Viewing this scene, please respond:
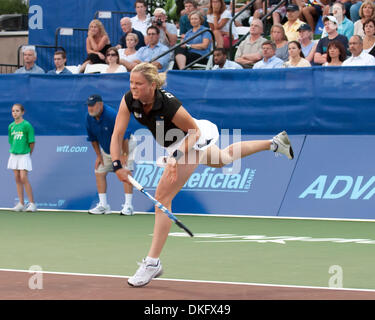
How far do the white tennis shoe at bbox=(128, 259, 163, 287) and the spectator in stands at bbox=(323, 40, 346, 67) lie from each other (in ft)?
25.2

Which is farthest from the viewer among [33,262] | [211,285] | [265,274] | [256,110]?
[256,110]

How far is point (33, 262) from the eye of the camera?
8812mm

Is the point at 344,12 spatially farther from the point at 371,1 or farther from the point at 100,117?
the point at 100,117

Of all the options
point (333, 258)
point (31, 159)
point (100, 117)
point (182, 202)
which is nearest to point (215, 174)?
point (182, 202)

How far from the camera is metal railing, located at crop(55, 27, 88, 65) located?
20.5 m

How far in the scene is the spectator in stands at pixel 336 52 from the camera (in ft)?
46.4

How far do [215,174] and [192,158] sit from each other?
6.57m

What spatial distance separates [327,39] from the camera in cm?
1538

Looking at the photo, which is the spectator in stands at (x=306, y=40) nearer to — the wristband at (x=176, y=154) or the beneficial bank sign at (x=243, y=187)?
the beneficial bank sign at (x=243, y=187)

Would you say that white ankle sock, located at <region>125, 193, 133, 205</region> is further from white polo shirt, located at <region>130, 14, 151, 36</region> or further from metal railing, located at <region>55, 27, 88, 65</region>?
metal railing, located at <region>55, 27, 88, 65</region>

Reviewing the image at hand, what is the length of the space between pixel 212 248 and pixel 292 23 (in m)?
8.52

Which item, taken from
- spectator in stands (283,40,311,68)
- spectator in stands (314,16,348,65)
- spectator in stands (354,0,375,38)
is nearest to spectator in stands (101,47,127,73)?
spectator in stands (283,40,311,68)

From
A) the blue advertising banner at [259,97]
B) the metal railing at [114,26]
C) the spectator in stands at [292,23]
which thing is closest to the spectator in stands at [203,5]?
the metal railing at [114,26]

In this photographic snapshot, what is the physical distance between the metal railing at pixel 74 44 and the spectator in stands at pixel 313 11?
566 centimetres
